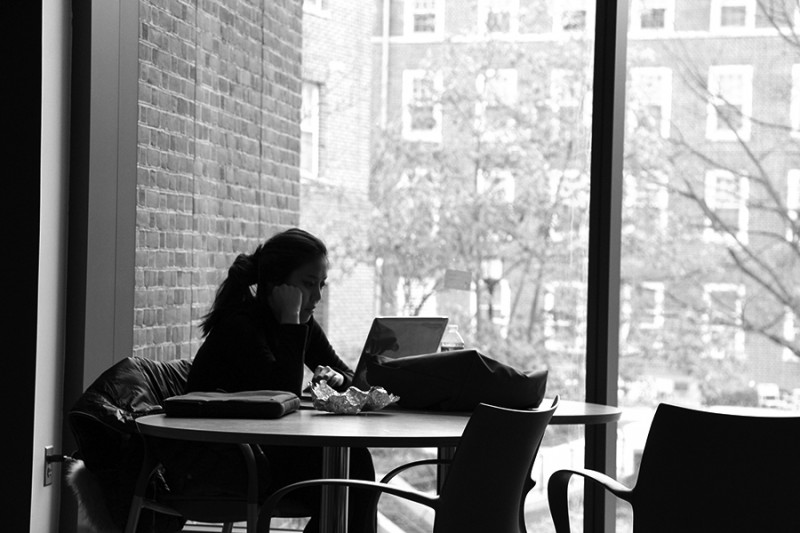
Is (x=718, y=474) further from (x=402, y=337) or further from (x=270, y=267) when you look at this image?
(x=270, y=267)

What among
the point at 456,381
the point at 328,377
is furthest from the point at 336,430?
the point at 328,377

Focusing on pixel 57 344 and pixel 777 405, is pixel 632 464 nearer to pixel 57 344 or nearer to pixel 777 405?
pixel 777 405

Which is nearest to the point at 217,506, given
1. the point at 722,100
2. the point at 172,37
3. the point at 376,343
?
the point at 376,343

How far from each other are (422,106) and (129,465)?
85.7 inches

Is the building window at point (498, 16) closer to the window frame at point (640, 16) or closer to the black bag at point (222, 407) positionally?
the window frame at point (640, 16)

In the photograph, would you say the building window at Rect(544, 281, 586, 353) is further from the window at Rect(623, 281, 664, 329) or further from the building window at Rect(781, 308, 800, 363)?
the building window at Rect(781, 308, 800, 363)

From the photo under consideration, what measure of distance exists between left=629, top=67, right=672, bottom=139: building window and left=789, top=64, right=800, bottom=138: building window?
48cm

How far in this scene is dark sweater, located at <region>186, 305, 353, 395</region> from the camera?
298 cm

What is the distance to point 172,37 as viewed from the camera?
4.29m

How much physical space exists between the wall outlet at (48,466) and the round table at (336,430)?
119cm

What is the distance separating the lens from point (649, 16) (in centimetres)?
413

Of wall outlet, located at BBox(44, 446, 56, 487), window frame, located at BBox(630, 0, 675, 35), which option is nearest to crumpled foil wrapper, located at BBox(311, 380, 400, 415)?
wall outlet, located at BBox(44, 446, 56, 487)

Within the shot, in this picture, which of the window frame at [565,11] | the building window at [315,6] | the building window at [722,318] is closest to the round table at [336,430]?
the building window at [722,318]

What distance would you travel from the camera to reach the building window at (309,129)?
466 cm
